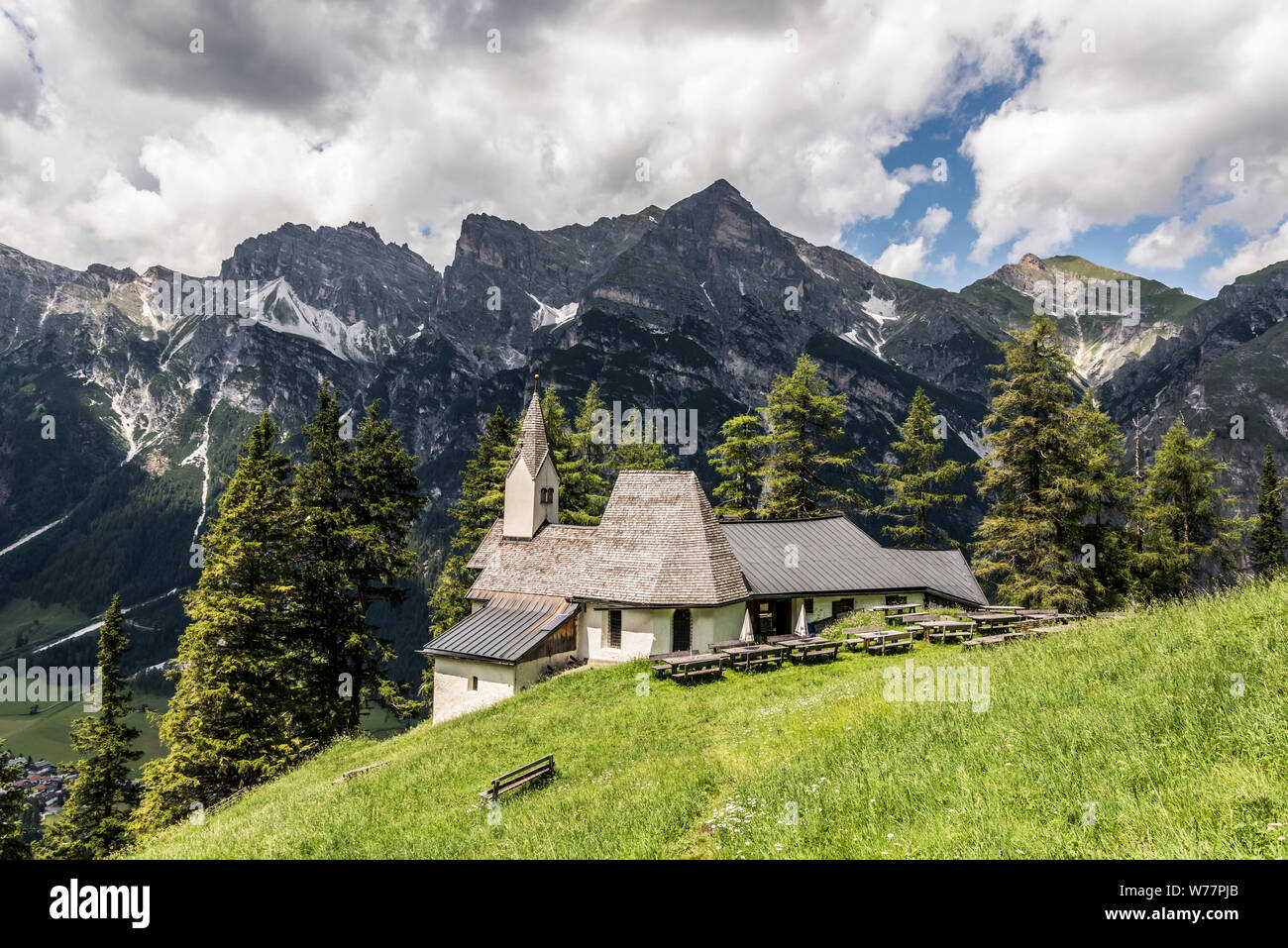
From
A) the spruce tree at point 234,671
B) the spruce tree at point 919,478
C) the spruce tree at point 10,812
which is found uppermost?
the spruce tree at point 919,478

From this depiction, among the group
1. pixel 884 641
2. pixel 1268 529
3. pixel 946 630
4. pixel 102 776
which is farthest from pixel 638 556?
pixel 1268 529

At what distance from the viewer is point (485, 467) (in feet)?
151

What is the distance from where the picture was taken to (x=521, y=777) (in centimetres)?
1499

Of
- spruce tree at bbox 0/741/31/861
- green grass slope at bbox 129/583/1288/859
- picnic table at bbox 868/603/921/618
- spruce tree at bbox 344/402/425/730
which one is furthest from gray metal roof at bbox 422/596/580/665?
spruce tree at bbox 0/741/31/861

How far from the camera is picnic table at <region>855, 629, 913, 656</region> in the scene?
25.7 m

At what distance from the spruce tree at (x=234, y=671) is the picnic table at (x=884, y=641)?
79.9 feet

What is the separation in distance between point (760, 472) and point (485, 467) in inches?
782

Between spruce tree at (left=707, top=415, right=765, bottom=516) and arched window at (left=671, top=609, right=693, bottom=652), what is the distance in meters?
16.1

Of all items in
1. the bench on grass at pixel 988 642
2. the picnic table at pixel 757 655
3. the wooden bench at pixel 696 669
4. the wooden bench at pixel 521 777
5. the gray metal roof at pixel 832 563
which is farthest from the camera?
the gray metal roof at pixel 832 563

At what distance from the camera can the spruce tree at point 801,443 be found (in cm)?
4394

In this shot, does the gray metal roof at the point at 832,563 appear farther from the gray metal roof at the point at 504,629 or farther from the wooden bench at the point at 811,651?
the gray metal roof at the point at 504,629

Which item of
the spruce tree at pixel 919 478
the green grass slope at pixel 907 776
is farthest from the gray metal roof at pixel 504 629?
the spruce tree at pixel 919 478
